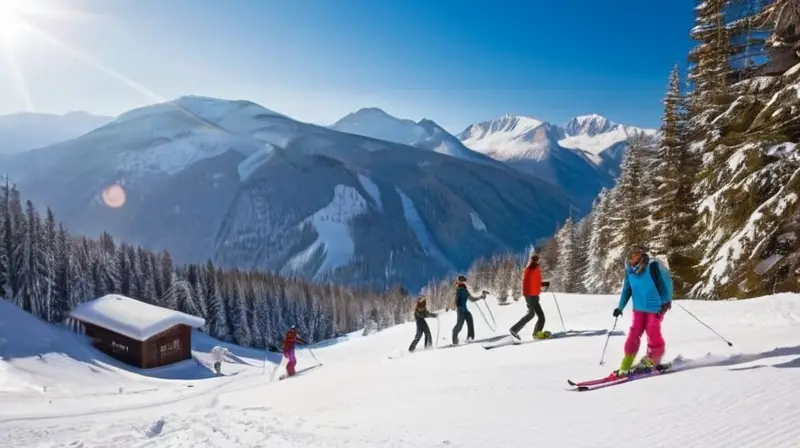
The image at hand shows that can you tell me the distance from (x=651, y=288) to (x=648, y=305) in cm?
30

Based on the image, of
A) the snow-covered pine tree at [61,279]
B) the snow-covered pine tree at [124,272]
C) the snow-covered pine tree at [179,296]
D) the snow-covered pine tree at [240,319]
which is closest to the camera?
the snow-covered pine tree at [61,279]

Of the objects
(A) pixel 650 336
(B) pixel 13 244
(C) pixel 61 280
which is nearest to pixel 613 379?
(A) pixel 650 336

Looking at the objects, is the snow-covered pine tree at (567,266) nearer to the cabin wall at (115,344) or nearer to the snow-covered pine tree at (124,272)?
the cabin wall at (115,344)

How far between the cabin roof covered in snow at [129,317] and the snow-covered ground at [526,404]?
2797 centimetres

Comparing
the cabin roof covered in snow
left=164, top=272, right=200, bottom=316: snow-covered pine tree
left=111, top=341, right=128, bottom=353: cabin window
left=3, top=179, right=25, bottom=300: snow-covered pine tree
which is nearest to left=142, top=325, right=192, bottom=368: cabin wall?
the cabin roof covered in snow

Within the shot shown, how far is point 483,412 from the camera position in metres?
7.40

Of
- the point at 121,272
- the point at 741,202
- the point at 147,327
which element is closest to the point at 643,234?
the point at 741,202

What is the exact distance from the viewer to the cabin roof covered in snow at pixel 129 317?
134 feet

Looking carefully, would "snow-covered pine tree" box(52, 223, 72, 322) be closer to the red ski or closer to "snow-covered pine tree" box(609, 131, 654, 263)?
"snow-covered pine tree" box(609, 131, 654, 263)

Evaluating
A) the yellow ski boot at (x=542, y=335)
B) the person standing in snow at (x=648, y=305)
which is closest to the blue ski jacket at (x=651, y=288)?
the person standing in snow at (x=648, y=305)

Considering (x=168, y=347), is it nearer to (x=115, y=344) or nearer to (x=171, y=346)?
→ (x=171, y=346)

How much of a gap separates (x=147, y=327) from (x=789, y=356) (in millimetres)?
44098

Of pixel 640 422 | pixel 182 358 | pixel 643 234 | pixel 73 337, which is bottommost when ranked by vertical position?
pixel 182 358

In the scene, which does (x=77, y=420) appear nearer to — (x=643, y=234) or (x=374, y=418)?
(x=374, y=418)
